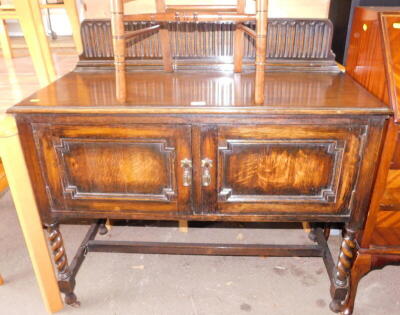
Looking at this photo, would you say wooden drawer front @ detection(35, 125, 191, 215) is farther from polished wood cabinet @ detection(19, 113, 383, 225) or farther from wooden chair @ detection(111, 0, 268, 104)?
wooden chair @ detection(111, 0, 268, 104)

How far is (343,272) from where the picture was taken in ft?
5.19

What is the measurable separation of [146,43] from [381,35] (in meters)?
1.03

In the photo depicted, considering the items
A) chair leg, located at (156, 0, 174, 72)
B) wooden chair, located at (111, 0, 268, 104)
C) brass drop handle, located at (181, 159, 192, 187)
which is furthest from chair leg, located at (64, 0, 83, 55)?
brass drop handle, located at (181, 159, 192, 187)

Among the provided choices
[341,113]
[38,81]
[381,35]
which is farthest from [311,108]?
[38,81]

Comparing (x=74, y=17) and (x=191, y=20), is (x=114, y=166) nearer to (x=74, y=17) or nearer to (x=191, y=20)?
(x=191, y=20)

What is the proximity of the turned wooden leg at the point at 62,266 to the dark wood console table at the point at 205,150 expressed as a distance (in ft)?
0.14

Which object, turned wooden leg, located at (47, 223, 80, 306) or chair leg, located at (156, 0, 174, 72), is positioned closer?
turned wooden leg, located at (47, 223, 80, 306)

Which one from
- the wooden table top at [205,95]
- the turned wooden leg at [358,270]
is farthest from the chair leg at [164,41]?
the turned wooden leg at [358,270]

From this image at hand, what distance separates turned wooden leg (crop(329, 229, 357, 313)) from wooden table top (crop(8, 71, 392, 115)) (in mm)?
540

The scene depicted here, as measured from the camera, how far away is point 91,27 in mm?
1738

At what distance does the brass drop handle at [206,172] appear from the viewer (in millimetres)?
1329

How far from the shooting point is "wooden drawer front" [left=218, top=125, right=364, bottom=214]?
4.19ft

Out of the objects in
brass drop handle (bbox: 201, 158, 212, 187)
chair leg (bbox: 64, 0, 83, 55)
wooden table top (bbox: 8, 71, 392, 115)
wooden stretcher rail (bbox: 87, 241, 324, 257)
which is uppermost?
chair leg (bbox: 64, 0, 83, 55)

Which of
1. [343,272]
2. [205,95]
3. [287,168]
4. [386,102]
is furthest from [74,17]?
[343,272]
